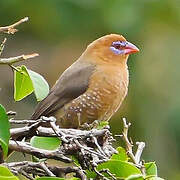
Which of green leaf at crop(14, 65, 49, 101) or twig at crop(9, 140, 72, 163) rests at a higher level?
green leaf at crop(14, 65, 49, 101)

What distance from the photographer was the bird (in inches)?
170

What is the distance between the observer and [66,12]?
10.1m

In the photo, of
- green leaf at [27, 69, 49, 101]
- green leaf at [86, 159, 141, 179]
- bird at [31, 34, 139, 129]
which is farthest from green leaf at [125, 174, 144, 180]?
bird at [31, 34, 139, 129]

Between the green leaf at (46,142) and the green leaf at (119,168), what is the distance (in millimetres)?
137

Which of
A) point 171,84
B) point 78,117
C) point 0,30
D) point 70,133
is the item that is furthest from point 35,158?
point 171,84

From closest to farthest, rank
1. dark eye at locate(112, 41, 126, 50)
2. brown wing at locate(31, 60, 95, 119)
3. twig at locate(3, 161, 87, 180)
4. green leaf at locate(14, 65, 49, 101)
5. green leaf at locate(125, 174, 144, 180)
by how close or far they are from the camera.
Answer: green leaf at locate(125, 174, 144, 180), twig at locate(3, 161, 87, 180), green leaf at locate(14, 65, 49, 101), brown wing at locate(31, 60, 95, 119), dark eye at locate(112, 41, 126, 50)

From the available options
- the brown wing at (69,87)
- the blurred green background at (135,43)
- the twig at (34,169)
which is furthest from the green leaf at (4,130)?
the blurred green background at (135,43)

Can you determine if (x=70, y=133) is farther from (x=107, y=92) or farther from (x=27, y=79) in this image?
(x=107, y=92)

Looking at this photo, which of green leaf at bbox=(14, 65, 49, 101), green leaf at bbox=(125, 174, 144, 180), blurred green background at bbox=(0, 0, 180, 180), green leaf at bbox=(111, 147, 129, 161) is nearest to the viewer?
green leaf at bbox=(125, 174, 144, 180)

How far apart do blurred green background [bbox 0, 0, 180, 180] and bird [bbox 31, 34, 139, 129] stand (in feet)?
13.8

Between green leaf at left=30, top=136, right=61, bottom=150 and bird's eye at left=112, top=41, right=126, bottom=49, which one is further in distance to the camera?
bird's eye at left=112, top=41, right=126, bottom=49

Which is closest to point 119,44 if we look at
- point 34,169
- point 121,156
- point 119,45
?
point 119,45

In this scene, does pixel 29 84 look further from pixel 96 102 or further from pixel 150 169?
pixel 96 102

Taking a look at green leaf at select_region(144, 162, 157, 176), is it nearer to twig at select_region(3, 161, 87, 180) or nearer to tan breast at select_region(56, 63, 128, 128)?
twig at select_region(3, 161, 87, 180)
